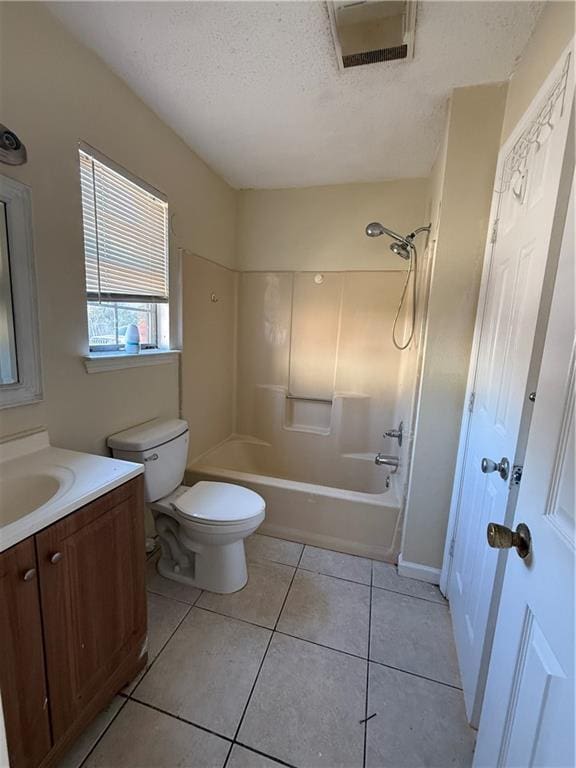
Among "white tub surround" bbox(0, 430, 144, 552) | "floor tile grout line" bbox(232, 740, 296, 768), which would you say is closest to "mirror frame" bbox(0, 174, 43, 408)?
"white tub surround" bbox(0, 430, 144, 552)

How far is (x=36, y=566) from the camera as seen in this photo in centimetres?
84

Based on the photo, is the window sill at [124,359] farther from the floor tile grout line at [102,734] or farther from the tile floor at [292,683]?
the floor tile grout line at [102,734]

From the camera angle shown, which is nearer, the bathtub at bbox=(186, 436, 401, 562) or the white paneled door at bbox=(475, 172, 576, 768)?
the white paneled door at bbox=(475, 172, 576, 768)

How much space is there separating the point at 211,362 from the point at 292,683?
187 centimetres

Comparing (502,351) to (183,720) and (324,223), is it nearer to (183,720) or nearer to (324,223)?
(183,720)

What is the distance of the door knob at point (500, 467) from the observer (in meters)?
1.01

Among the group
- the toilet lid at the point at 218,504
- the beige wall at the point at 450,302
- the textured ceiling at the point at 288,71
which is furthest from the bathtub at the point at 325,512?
the textured ceiling at the point at 288,71

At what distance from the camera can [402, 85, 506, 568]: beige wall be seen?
145 cm

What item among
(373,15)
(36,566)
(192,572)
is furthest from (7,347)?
(373,15)

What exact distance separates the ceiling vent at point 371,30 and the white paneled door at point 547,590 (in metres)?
1.03

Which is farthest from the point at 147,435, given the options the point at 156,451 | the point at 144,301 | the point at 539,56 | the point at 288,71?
the point at 539,56

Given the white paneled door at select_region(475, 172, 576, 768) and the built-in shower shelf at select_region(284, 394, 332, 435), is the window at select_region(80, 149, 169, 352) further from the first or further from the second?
the white paneled door at select_region(475, 172, 576, 768)

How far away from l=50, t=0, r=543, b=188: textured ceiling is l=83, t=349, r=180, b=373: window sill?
1197 millimetres

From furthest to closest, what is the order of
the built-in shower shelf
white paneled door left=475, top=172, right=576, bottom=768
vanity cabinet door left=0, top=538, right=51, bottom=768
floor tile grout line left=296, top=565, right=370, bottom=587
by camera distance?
the built-in shower shelf → floor tile grout line left=296, top=565, right=370, bottom=587 → vanity cabinet door left=0, top=538, right=51, bottom=768 → white paneled door left=475, top=172, right=576, bottom=768
